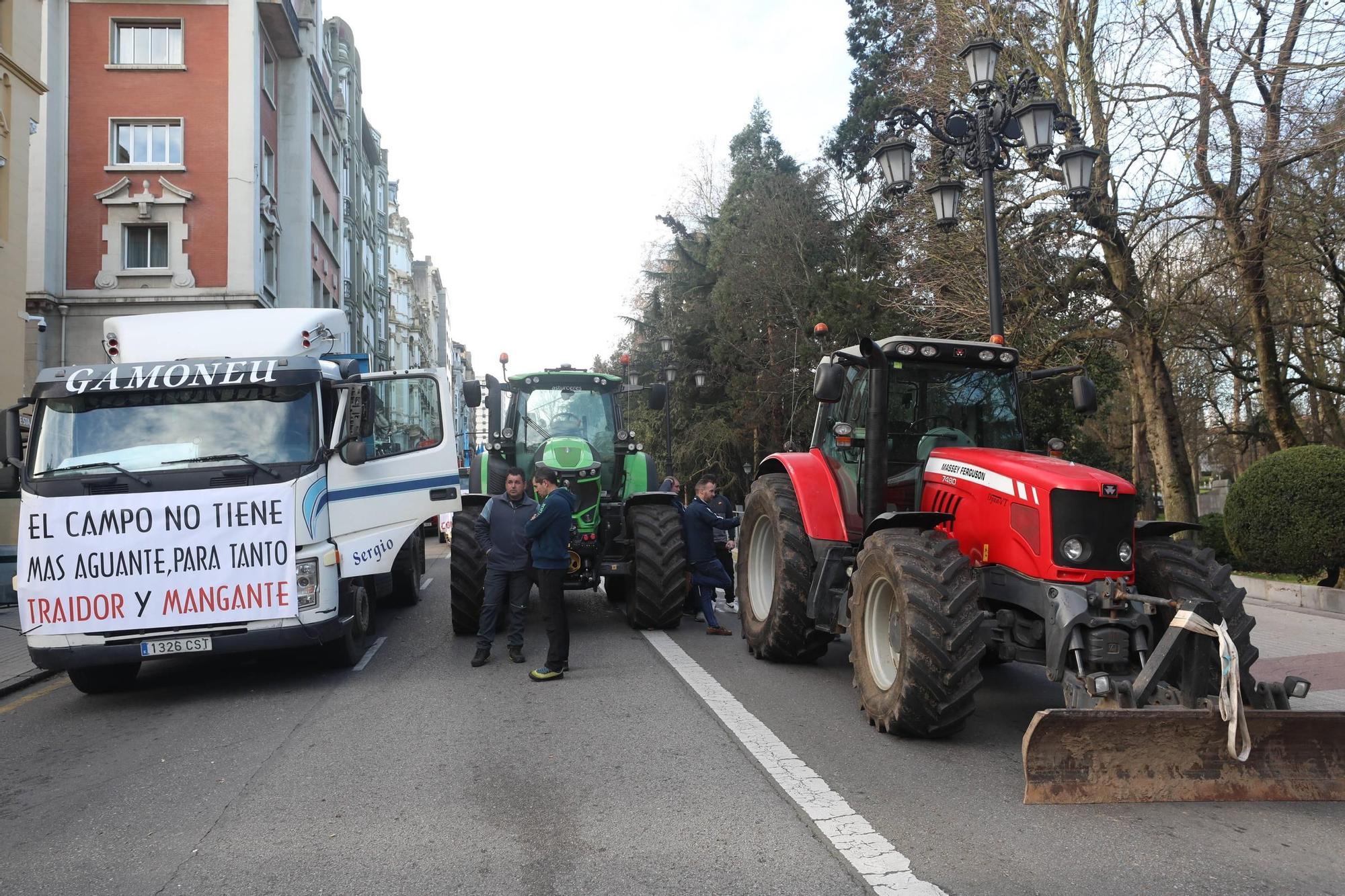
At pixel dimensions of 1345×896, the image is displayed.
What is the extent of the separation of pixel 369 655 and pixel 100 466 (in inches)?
121

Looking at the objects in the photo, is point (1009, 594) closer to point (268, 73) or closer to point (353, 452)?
point (353, 452)

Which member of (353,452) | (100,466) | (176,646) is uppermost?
(353,452)

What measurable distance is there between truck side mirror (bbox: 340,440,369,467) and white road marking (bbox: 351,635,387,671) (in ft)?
6.16

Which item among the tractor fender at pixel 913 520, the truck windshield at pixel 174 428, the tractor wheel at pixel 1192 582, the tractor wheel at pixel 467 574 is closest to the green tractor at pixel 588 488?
the tractor wheel at pixel 467 574

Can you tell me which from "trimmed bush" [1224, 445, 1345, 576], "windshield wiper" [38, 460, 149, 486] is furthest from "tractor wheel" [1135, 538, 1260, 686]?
"windshield wiper" [38, 460, 149, 486]

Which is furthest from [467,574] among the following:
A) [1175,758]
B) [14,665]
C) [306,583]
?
[1175,758]

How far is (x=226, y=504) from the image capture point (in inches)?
310

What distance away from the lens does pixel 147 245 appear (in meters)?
27.5

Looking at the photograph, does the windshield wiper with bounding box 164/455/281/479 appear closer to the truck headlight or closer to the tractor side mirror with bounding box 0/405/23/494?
the truck headlight

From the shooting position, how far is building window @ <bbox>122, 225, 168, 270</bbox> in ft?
89.7

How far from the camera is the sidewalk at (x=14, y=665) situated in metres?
8.94

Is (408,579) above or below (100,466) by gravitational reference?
below

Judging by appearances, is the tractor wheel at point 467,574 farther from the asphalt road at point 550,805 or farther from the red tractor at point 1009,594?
the red tractor at point 1009,594

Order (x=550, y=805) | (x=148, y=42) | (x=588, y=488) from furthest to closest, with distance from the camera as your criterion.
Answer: (x=148, y=42) → (x=588, y=488) → (x=550, y=805)
